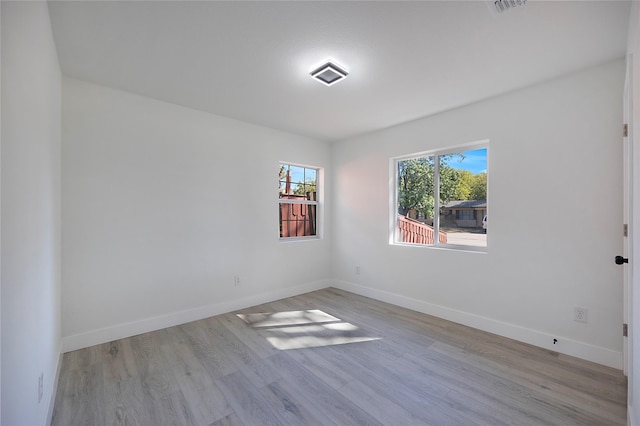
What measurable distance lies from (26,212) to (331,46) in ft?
6.94

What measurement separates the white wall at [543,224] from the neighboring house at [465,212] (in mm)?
179

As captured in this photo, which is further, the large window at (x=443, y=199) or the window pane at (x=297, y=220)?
the window pane at (x=297, y=220)

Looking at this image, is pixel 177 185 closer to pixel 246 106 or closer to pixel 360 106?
pixel 246 106

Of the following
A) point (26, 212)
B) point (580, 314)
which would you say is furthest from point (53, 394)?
point (580, 314)

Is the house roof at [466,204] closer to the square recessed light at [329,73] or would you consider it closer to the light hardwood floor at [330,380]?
the light hardwood floor at [330,380]

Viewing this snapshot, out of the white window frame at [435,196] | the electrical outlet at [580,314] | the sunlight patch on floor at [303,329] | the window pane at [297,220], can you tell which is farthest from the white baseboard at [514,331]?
the window pane at [297,220]

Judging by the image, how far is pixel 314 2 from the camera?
1618mm

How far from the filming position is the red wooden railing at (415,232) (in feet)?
11.6

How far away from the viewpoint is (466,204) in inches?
127

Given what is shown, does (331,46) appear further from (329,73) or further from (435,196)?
(435,196)

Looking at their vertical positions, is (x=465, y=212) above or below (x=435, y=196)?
below

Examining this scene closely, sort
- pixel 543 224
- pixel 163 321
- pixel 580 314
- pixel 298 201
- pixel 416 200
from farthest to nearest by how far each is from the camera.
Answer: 1. pixel 298 201
2. pixel 416 200
3. pixel 163 321
4. pixel 543 224
5. pixel 580 314

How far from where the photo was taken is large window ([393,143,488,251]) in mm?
3109

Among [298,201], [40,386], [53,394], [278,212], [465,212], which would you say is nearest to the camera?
[40,386]
